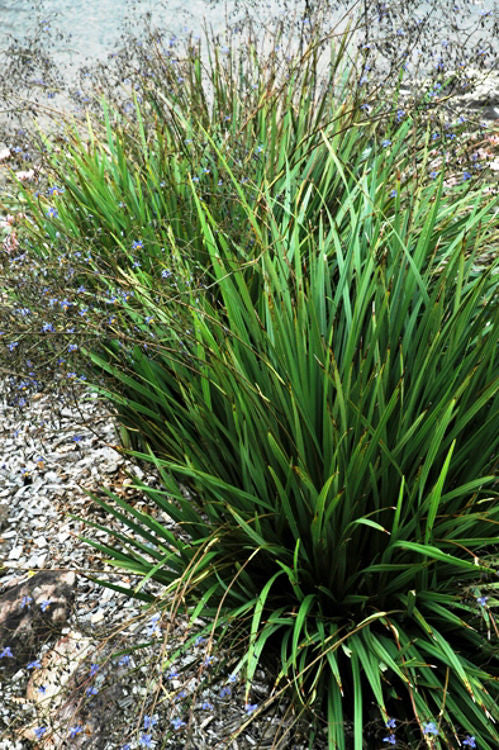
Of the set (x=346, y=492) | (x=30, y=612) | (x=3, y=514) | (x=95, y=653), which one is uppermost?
(x=346, y=492)

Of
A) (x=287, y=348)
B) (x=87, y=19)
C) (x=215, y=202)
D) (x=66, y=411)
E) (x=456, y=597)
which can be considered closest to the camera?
(x=456, y=597)

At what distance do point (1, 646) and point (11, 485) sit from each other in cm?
82

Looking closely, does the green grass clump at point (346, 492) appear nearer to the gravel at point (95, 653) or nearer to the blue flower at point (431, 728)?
the blue flower at point (431, 728)

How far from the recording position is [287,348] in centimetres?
194

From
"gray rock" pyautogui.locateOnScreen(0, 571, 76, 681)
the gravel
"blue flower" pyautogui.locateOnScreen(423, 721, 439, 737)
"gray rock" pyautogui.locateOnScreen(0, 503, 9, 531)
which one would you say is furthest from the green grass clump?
"gray rock" pyautogui.locateOnScreen(0, 503, 9, 531)

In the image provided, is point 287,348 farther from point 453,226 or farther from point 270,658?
point 453,226

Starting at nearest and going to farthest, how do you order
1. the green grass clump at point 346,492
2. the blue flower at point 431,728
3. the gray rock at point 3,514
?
the blue flower at point 431,728 < the green grass clump at point 346,492 < the gray rock at point 3,514

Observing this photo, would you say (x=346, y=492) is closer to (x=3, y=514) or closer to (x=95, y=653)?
(x=95, y=653)

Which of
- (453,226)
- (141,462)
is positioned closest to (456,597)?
(141,462)

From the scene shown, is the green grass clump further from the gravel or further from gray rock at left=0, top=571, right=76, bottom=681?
gray rock at left=0, top=571, right=76, bottom=681

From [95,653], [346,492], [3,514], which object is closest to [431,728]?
[346,492]

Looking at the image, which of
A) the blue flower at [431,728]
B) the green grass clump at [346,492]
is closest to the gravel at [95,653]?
the green grass clump at [346,492]

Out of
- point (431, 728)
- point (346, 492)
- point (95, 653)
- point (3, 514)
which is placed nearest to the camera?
point (431, 728)

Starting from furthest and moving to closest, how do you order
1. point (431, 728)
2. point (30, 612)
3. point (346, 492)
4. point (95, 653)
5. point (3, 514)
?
point (3, 514), point (30, 612), point (95, 653), point (346, 492), point (431, 728)
